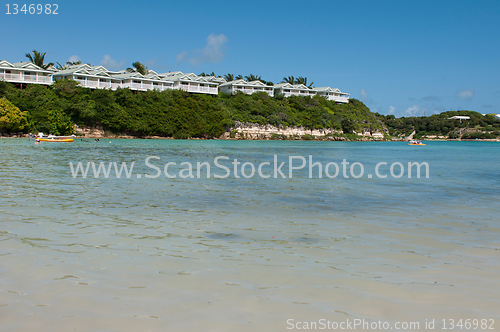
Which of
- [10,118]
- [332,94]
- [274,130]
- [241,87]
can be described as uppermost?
[332,94]

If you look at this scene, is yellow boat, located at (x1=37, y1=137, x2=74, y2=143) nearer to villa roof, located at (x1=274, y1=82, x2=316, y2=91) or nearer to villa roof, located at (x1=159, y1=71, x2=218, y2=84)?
villa roof, located at (x1=159, y1=71, x2=218, y2=84)

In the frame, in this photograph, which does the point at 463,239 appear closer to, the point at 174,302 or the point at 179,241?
the point at 179,241

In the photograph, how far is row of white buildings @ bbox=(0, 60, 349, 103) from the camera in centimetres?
6838

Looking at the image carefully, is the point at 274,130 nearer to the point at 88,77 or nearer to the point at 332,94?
the point at 332,94

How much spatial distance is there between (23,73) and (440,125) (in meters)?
150

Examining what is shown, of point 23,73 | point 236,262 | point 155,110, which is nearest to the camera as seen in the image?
point 236,262

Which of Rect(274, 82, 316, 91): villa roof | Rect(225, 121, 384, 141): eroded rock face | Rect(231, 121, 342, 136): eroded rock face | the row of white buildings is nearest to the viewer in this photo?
the row of white buildings

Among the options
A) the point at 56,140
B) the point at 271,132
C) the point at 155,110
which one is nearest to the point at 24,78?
the point at 155,110

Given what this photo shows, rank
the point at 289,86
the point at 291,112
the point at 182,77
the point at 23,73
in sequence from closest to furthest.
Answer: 1. the point at 23,73
2. the point at 182,77
3. the point at 291,112
4. the point at 289,86

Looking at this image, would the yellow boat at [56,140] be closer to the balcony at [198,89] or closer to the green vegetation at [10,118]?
Answer: the green vegetation at [10,118]

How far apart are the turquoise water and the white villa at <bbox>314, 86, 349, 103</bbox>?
113 metres

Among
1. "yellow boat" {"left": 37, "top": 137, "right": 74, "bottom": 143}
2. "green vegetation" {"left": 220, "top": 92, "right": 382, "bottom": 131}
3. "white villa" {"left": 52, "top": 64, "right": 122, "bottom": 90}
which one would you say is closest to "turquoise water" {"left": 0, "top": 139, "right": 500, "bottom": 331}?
"yellow boat" {"left": 37, "top": 137, "right": 74, "bottom": 143}

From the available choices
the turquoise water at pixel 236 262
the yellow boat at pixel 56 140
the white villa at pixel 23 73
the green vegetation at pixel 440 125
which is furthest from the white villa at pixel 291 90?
the turquoise water at pixel 236 262

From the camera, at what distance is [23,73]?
68.4 meters
